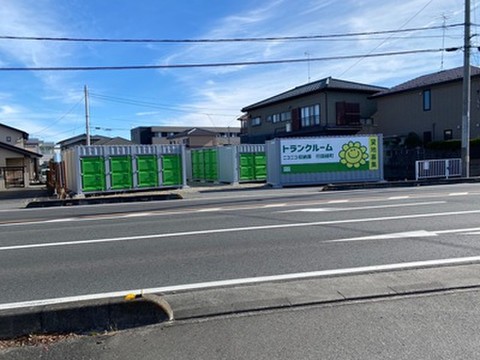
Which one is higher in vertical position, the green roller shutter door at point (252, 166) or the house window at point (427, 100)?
the house window at point (427, 100)

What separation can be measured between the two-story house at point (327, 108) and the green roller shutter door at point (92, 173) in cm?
2455

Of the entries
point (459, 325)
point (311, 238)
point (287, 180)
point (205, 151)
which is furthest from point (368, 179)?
point (459, 325)

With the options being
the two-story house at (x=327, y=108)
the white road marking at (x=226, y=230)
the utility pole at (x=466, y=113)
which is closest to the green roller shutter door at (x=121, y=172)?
the white road marking at (x=226, y=230)

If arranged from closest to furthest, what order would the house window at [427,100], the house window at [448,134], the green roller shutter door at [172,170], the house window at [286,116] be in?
the green roller shutter door at [172,170] → the house window at [448,134] → the house window at [427,100] → the house window at [286,116]

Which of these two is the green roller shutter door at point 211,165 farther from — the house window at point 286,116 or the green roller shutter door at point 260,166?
the house window at point 286,116

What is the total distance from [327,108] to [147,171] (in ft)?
75.2

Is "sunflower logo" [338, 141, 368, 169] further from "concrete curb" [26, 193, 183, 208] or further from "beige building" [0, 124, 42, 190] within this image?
"beige building" [0, 124, 42, 190]

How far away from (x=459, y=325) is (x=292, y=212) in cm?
820

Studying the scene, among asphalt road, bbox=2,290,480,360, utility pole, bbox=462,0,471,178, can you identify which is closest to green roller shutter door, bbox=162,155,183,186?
utility pole, bbox=462,0,471,178

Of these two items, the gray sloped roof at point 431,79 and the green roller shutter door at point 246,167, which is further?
the gray sloped roof at point 431,79

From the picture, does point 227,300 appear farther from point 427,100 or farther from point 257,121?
point 257,121

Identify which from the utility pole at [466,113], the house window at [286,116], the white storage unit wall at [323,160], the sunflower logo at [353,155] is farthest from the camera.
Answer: the house window at [286,116]

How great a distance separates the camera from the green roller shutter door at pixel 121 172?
22719 mm

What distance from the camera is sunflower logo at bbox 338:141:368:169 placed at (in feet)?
78.2
